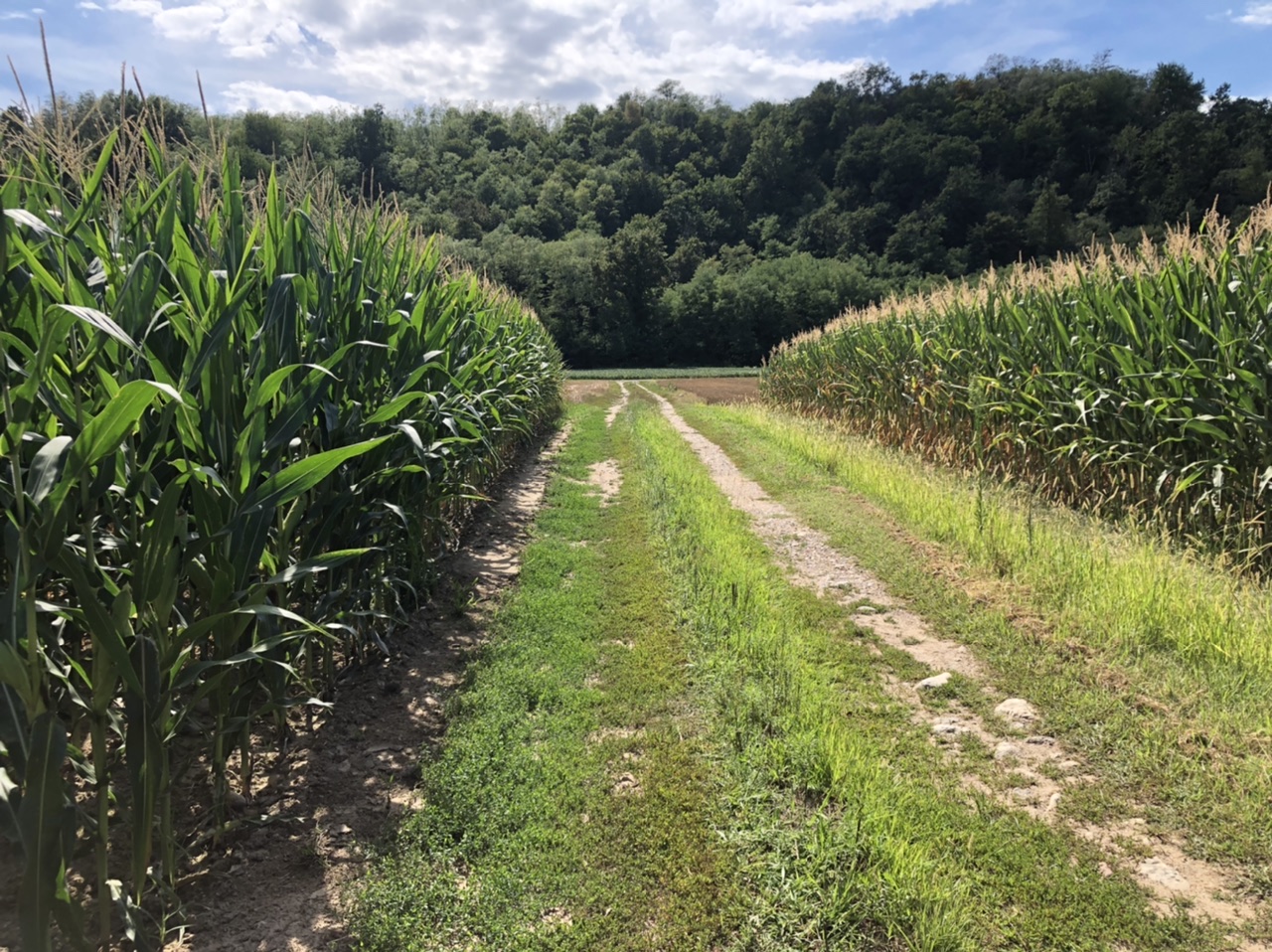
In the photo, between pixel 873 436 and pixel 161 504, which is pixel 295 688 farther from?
pixel 873 436

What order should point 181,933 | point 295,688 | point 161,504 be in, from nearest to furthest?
point 161,504 < point 181,933 < point 295,688

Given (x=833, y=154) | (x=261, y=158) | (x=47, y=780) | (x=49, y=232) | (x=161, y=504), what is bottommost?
(x=47, y=780)

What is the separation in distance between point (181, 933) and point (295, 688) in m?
1.50

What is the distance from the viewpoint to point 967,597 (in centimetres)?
457

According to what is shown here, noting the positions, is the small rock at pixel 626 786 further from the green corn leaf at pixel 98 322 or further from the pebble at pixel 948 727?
the green corn leaf at pixel 98 322

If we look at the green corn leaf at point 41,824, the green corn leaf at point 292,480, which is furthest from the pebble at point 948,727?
the green corn leaf at point 41,824

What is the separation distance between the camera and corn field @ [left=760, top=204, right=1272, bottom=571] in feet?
15.8

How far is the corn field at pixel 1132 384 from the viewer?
15.8ft

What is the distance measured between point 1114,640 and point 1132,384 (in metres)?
2.87

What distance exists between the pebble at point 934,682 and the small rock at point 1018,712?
0.29m

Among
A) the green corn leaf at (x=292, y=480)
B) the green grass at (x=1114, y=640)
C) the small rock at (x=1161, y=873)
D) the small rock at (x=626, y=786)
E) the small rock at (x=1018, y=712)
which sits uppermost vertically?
the green corn leaf at (x=292, y=480)

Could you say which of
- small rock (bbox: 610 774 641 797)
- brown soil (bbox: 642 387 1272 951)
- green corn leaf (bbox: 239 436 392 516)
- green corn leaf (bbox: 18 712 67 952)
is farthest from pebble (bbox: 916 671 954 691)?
green corn leaf (bbox: 18 712 67 952)

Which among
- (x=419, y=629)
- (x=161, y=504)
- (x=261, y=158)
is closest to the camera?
(x=161, y=504)

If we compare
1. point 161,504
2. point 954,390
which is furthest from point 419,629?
point 954,390
